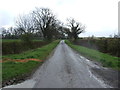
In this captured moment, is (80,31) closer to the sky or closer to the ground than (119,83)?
closer to the sky

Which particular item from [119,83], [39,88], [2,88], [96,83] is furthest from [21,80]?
[119,83]

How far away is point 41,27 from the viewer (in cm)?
5947

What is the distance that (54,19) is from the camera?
6188 centimetres

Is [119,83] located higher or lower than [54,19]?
lower

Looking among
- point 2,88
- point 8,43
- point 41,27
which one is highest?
point 41,27

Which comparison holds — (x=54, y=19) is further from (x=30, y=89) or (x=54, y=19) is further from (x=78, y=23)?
(x=30, y=89)

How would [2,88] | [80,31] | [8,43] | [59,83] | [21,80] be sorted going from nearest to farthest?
[2,88] → [59,83] → [21,80] → [8,43] → [80,31]

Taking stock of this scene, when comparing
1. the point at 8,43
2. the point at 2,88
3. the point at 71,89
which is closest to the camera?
the point at 71,89

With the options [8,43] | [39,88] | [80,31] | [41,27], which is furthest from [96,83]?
[80,31]

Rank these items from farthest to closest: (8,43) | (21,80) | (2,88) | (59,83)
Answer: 1. (8,43)
2. (21,80)
3. (59,83)
4. (2,88)

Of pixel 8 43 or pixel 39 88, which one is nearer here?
pixel 39 88

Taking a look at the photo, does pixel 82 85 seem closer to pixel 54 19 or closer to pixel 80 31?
pixel 54 19

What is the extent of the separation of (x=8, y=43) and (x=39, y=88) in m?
14.1

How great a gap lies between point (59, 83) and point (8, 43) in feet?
45.3
